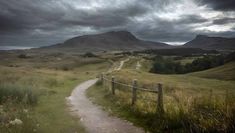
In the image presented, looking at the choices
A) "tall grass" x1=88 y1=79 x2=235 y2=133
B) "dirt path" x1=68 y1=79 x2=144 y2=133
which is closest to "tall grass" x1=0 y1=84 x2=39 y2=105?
"dirt path" x1=68 y1=79 x2=144 y2=133

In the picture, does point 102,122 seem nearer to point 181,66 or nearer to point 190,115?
point 190,115

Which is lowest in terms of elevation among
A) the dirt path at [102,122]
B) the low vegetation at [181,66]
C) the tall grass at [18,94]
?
the low vegetation at [181,66]

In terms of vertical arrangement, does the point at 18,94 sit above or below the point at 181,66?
above

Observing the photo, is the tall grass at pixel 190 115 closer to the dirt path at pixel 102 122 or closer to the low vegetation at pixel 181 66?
the dirt path at pixel 102 122

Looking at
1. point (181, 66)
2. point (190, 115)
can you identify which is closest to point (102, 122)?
point (190, 115)

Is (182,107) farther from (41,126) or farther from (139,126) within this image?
(41,126)

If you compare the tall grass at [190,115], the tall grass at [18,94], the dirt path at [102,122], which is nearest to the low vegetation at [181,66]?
the tall grass at [18,94]

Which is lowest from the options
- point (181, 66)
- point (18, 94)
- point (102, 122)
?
point (181, 66)

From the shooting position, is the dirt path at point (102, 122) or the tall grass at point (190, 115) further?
the dirt path at point (102, 122)

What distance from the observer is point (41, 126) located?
10219 mm

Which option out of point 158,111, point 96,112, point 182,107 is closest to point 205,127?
point 182,107

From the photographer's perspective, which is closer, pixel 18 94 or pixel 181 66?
pixel 18 94

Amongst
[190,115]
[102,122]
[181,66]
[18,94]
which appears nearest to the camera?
[190,115]

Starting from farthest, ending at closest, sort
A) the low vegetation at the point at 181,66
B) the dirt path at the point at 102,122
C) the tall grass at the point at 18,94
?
the low vegetation at the point at 181,66 < the tall grass at the point at 18,94 < the dirt path at the point at 102,122
